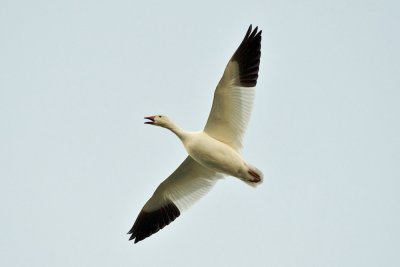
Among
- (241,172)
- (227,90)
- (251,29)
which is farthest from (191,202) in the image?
(251,29)

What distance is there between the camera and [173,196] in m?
16.0

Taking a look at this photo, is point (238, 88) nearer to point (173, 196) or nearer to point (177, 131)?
point (177, 131)

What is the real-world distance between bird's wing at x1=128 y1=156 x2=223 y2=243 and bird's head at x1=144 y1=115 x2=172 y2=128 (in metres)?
1.02

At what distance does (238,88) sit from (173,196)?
3276mm

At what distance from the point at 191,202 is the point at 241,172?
1968mm

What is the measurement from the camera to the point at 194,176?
15773 mm

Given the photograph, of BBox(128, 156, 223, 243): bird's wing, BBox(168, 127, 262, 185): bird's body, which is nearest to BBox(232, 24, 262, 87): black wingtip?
BBox(168, 127, 262, 185): bird's body

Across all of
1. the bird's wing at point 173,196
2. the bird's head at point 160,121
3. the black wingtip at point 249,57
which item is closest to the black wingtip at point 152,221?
the bird's wing at point 173,196

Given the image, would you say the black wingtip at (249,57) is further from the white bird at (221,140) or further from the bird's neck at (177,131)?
the bird's neck at (177,131)

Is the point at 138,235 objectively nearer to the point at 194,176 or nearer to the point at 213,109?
the point at 194,176

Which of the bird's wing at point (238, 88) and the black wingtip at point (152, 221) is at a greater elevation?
Answer: the bird's wing at point (238, 88)

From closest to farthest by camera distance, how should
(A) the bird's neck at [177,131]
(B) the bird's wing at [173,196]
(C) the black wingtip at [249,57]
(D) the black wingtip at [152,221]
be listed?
1. (C) the black wingtip at [249,57]
2. (A) the bird's neck at [177,131]
3. (B) the bird's wing at [173,196]
4. (D) the black wingtip at [152,221]

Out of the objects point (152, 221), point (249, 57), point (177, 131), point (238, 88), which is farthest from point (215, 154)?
point (152, 221)

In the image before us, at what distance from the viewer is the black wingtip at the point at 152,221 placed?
1600cm
